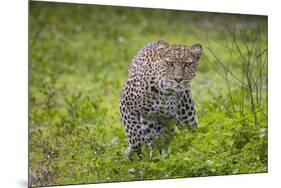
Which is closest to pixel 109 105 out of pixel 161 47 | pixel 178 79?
pixel 161 47

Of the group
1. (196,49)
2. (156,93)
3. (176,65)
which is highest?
(196,49)

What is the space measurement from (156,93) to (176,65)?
10.9 inches

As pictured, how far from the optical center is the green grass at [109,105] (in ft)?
18.0

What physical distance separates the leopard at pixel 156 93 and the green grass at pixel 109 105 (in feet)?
0.51

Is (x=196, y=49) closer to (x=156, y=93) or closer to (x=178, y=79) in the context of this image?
(x=178, y=79)

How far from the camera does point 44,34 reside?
356 inches

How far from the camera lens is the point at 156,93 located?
17.9 feet

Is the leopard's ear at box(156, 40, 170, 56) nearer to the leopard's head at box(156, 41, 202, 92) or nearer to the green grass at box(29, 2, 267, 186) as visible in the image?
the leopard's head at box(156, 41, 202, 92)

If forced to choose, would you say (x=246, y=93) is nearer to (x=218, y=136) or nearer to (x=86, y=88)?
(x=218, y=136)

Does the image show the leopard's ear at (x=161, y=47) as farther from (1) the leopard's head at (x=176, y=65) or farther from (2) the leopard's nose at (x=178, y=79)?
(2) the leopard's nose at (x=178, y=79)

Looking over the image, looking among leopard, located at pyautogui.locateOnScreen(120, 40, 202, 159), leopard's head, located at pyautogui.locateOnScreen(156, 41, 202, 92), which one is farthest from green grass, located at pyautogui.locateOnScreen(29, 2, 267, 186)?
leopard's head, located at pyautogui.locateOnScreen(156, 41, 202, 92)

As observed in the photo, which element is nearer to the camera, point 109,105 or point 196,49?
point 196,49
